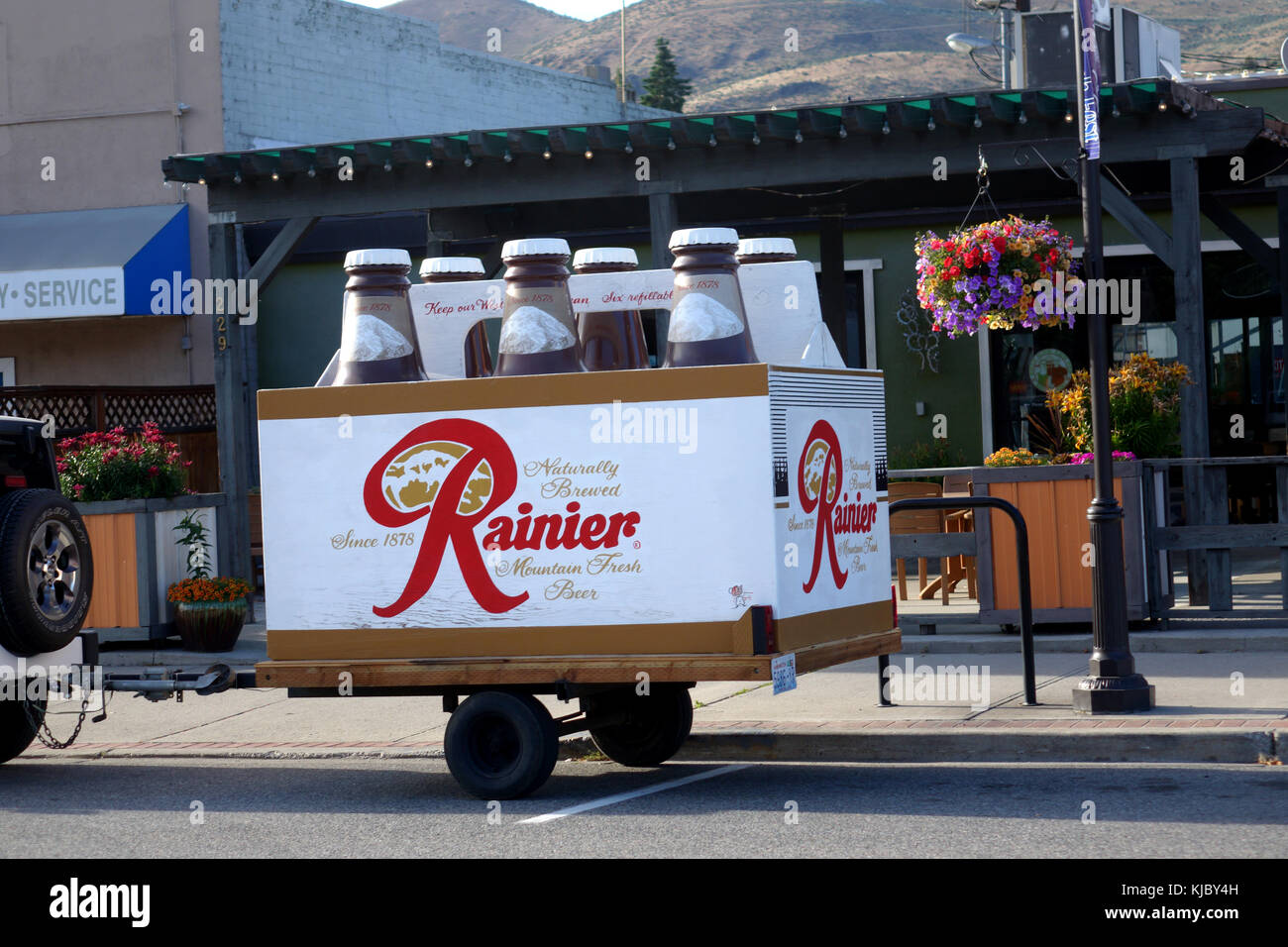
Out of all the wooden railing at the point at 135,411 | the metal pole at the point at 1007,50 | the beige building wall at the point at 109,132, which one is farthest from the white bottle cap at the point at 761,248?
the beige building wall at the point at 109,132

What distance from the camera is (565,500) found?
766 cm

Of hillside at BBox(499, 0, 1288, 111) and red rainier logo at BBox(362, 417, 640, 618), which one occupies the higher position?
hillside at BBox(499, 0, 1288, 111)

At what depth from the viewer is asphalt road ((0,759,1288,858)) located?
6.71 m

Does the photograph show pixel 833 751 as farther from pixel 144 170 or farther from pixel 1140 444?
pixel 144 170

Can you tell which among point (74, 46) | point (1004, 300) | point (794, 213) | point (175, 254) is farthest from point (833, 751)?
point (74, 46)

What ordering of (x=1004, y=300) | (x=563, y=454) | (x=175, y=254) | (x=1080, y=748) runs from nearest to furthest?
1. (x=563, y=454)
2. (x=1080, y=748)
3. (x=1004, y=300)
4. (x=175, y=254)

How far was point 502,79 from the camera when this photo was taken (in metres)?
32.7

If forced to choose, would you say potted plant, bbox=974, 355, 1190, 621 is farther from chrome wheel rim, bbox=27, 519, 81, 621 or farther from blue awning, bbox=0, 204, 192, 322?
blue awning, bbox=0, 204, 192, 322

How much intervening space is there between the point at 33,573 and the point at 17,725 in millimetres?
1261

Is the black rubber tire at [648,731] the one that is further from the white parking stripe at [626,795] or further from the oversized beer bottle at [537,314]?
the oversized beer bottle at [537,314]

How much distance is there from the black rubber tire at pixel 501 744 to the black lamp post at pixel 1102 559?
325cm

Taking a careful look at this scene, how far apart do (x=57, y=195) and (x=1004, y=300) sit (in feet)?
56.0

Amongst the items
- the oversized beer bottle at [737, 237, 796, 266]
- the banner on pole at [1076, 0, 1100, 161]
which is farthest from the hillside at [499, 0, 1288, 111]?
the oversized beer bottle at [737, 237, 796, 266]

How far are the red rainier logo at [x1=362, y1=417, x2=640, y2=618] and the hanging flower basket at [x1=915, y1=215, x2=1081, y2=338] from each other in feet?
15.7
